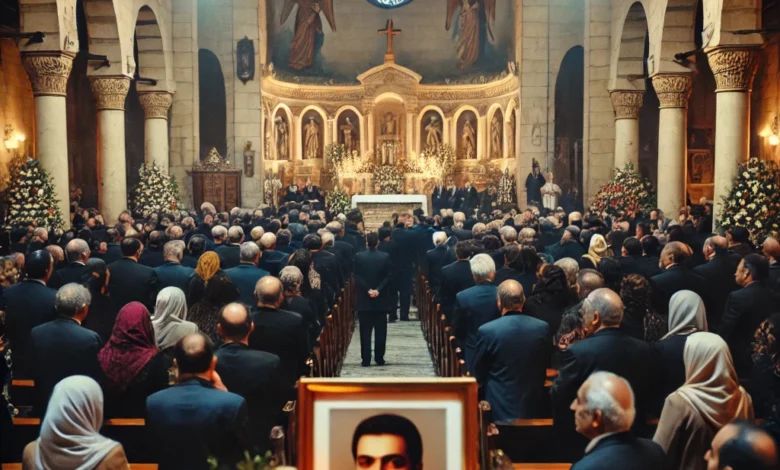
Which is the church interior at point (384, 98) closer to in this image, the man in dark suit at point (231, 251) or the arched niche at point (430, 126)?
the arched niche at point (430, 126)

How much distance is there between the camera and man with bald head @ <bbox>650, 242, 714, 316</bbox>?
8.09 meters

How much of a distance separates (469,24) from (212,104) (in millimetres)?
9075

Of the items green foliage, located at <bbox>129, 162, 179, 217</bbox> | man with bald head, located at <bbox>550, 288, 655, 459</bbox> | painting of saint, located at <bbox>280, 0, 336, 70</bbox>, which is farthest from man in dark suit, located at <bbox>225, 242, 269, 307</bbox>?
painting of saint, located at <bbox>280, 0, 336, 70</bbox>

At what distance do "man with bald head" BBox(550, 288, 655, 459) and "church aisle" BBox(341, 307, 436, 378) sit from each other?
542 cm

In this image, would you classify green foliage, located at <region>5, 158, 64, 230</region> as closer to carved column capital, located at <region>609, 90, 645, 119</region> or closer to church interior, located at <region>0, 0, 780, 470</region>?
church interior, located at <region>0, 0, 780, 470</region>

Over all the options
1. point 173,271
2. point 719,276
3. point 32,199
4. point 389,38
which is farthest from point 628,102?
point 173,271

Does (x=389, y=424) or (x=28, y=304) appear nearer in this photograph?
(x=389, y=424)

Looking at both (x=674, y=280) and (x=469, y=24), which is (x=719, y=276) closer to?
(x=674, y=280)

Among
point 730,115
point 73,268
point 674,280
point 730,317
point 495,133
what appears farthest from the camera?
point 495,133

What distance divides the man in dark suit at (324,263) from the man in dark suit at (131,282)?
2464 mm

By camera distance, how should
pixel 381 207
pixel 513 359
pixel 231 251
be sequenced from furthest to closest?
pixel 381 207
pixel 231 251
pixel 513 359

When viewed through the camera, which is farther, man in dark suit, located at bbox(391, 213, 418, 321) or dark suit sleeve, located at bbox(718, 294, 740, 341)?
man in dark suit, located at bbox(391, 213, 418, 321)

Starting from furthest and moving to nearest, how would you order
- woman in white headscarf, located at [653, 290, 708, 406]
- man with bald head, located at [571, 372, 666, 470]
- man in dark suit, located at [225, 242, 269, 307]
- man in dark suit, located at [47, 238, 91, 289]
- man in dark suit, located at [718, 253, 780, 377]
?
man in dark suit, located at [47, 238, 91, 289]
man in dark suit, located at [225, 242, 269, 307]
man in dark suit, located at [718, 253, 780, 377]
woman in white headscarf, located at [653, 290, 708, 406]
man with bald head, located at [571, 372, 666, 470]

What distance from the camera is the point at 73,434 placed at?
3.89 meters
